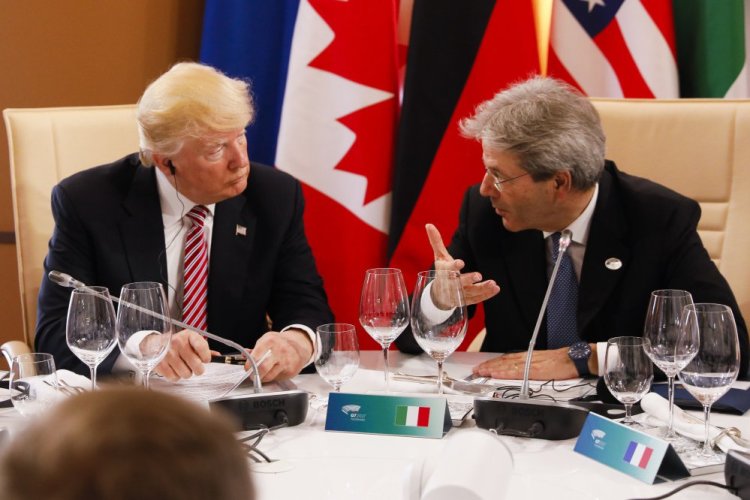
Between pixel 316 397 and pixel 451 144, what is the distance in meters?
1.60

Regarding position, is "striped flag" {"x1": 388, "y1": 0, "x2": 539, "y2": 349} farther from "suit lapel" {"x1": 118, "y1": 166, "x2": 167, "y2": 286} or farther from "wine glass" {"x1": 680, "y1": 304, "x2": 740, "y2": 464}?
"wine glass" {"x1": 680, "y1": 304, "x2": 740, "y2": 464}

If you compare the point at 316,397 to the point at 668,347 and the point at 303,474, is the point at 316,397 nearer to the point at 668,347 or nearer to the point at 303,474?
the point at 303,474

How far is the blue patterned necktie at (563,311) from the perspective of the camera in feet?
8.13

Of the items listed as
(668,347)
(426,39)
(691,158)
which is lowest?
(668,347)

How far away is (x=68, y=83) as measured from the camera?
3.63 meters

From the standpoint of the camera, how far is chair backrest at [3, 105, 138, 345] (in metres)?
2.79

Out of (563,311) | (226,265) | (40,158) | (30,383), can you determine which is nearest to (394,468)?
(30,383)

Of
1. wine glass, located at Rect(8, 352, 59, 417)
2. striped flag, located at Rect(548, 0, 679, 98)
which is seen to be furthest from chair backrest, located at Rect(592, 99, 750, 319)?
wine glass, located at Rect(8, 352, 59, 417)

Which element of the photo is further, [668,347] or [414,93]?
[414,93]

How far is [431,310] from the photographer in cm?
183

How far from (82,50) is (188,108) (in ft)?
4.46

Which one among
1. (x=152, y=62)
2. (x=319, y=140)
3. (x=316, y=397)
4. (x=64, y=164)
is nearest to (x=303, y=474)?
(x=316, y=397)

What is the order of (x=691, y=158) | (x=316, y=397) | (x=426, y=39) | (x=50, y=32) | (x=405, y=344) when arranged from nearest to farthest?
(x=316, y=397) → (x=405, y=344) → (x=691, y=158) → (x=426, y=39) → (x=50, y=32)

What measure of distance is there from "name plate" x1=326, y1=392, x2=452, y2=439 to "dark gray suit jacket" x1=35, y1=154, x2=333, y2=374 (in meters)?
0.71
